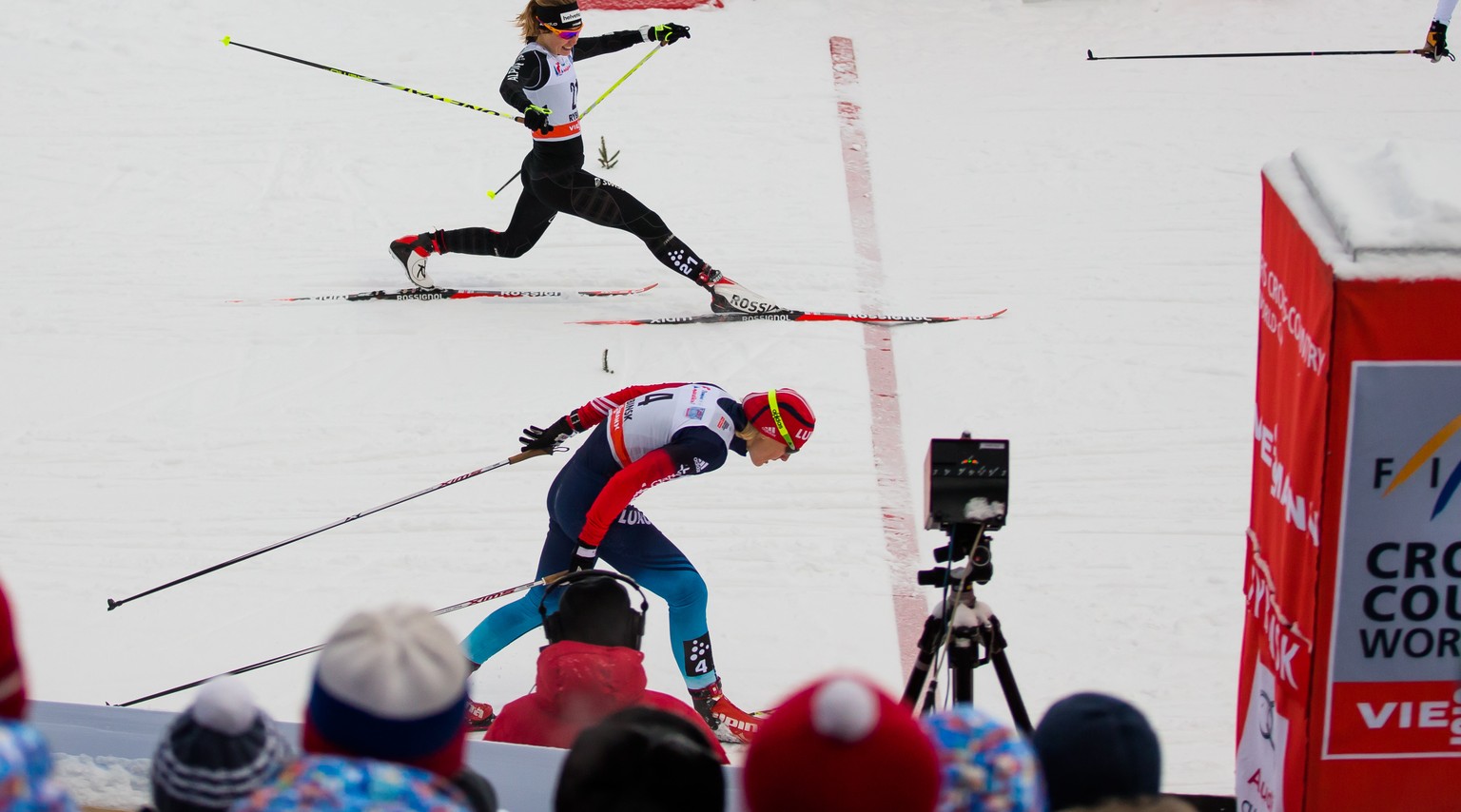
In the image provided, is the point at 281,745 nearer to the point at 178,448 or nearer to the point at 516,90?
the point at 178,448

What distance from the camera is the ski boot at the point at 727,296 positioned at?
6559 mm

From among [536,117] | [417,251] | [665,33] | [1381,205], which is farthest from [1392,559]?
[417,251]

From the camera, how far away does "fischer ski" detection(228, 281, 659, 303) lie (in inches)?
268

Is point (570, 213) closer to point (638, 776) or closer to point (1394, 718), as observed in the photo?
point (1394, 718)

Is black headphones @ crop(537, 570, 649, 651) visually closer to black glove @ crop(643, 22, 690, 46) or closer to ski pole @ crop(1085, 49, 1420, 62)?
black glove @ crop(643, 22, 690, 46)

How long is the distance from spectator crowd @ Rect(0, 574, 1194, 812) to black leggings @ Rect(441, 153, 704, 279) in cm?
454

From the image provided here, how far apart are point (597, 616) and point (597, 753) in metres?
1.61

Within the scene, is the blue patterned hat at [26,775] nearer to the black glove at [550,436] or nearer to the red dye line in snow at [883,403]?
the black glove at [550,436]

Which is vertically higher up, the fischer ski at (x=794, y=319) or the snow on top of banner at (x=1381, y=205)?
the snow on top of banner at (x=1381, y=205)

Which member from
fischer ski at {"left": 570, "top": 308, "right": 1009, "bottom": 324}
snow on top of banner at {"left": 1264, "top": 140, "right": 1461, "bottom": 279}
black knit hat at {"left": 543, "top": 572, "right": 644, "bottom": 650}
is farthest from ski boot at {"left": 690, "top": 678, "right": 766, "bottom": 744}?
fischer ski at {"left": 570, "top": 308, "right": 1009, "bottom": 324}

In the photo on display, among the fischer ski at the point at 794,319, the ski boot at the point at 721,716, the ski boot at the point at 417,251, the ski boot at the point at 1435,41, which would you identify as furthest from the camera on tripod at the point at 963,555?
the ski boot at the point at 1435,41

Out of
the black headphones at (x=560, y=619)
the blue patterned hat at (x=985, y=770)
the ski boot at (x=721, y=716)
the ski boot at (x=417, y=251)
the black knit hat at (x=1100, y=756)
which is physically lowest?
the ski boot at (x=721, y=716)

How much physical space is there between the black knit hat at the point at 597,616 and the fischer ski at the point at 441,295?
3481mm

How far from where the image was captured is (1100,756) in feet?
6.55
